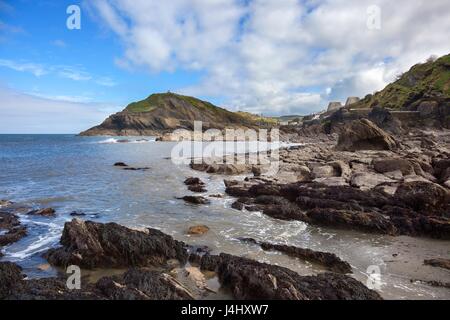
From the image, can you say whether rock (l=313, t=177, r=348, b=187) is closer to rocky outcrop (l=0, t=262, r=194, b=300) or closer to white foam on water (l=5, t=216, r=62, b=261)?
rocky outcrop (l=0, t=262, r=194, b=300)

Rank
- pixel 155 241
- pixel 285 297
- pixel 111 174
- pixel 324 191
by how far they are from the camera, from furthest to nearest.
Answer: pixel 111 174, pixel 324 191, pixel 155 241, pixel 285 297

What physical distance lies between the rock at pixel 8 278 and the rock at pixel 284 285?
5.65 metres

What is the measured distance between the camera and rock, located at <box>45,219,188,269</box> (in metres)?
10.9

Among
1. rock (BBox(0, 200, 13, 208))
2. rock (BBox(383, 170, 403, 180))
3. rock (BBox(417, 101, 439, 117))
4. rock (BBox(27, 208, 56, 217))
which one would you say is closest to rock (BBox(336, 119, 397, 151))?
rock (BBox(383, 170, 403, 180))

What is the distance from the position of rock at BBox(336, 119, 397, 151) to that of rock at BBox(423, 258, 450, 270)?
90.7 ft

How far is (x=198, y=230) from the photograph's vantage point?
1469 cm

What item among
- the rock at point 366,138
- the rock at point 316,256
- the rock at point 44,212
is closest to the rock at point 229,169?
the rock at point 366,138

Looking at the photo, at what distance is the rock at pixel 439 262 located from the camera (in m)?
10.6

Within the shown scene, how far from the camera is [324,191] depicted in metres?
19.0

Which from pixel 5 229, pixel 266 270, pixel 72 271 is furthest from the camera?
pixel 5 229
